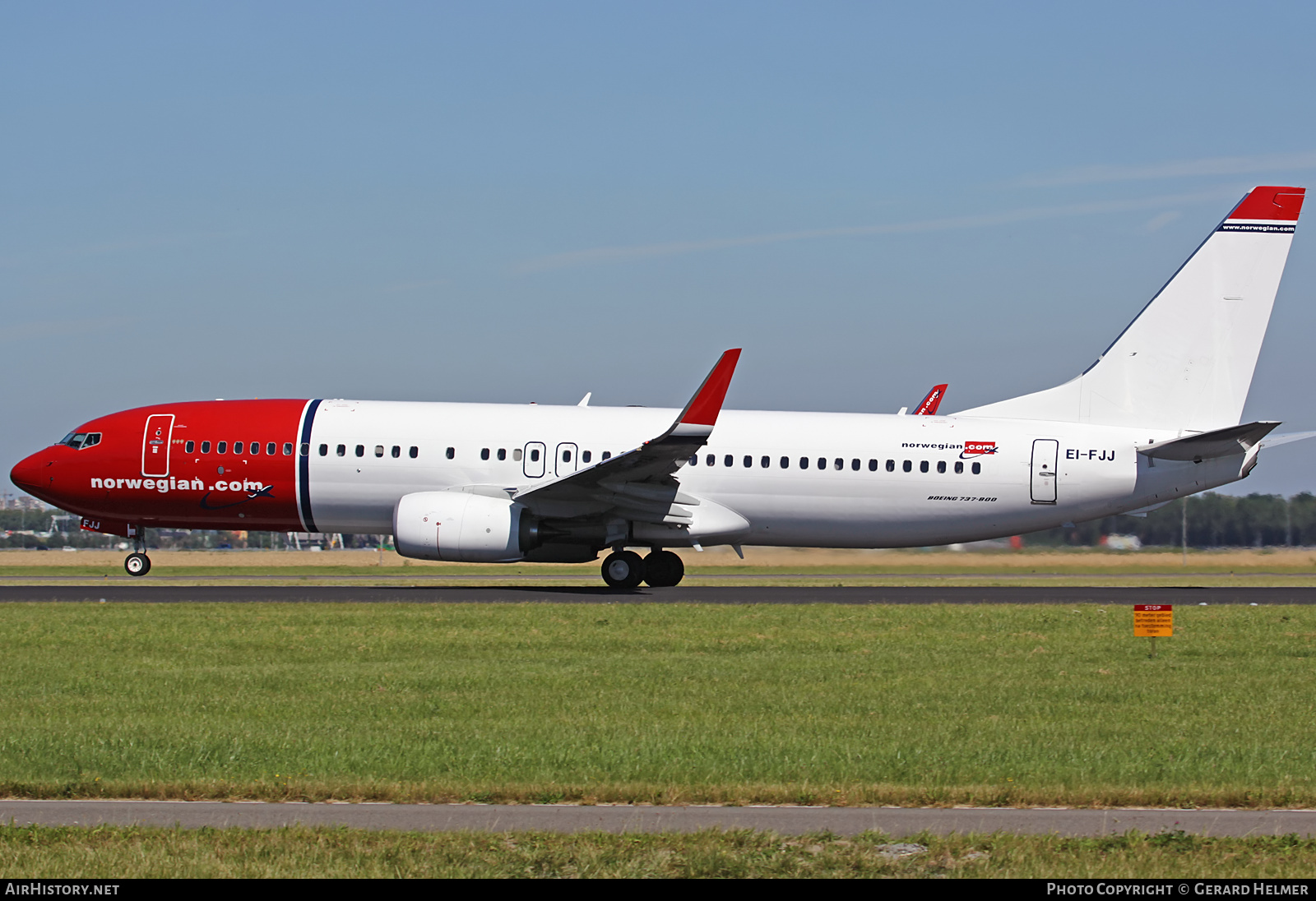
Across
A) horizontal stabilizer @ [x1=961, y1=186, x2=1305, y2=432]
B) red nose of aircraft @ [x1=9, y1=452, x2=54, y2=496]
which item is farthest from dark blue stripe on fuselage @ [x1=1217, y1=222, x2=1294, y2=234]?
red nose of aircraft @ [x1=9, y1=452, x2=54, y2=496]

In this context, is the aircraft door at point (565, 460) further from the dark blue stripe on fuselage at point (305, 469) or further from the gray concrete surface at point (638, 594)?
the dark blue stripe on fuselage at point (305, 469)

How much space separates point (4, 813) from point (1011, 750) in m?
7.85

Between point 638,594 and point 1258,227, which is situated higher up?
point 1258,227

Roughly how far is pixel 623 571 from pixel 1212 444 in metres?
12.9

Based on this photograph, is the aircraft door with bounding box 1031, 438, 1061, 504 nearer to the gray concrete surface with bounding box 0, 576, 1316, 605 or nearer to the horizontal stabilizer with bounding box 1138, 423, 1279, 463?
the horizontal stabilizer with bounding box 1138, 423, 1279, 463

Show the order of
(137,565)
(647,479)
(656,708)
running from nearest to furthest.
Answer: (656,708)
(647,479)
(137,565)

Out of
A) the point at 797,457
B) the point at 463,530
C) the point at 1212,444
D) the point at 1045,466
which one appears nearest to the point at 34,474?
the point at 463,530

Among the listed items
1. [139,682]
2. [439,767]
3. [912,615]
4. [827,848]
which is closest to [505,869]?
[827,848]

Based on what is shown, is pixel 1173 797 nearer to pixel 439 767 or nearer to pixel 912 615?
pixel 439 767

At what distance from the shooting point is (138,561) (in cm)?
3394

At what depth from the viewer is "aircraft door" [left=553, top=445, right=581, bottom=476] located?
101 feet

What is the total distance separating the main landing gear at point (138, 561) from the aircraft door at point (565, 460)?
35.2ft

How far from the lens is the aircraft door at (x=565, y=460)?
30.8 meters

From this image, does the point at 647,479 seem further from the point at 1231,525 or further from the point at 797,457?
the point at 1231,525
